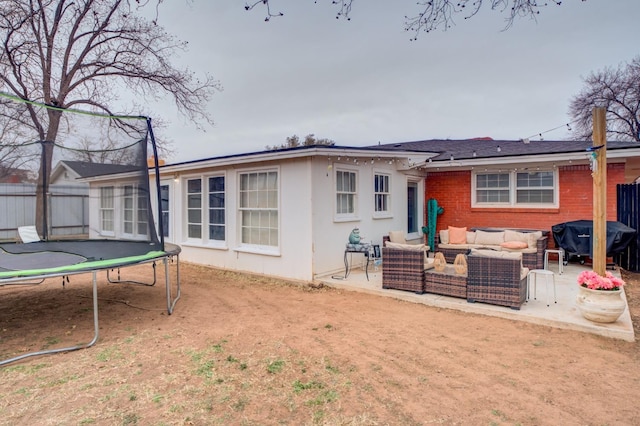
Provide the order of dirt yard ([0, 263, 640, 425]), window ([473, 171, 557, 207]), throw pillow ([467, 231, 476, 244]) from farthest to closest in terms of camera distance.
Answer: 1. window ([473, 171, 557, 207])
2. throw pillow ([467, 231, 476, 244])
3. dirt yard ([0, 263, 640, 425])

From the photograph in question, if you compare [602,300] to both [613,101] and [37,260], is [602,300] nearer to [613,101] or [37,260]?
[37,260]

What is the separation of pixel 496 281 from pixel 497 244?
373 cm

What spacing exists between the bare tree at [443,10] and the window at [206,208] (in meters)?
6.31

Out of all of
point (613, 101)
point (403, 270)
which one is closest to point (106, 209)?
point (403, 270)

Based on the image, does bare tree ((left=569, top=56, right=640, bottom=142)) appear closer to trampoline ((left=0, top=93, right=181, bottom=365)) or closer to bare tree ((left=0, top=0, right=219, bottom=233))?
bare tree ((left=0, top=0, right=219, bottom=233))

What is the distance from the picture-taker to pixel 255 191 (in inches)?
321

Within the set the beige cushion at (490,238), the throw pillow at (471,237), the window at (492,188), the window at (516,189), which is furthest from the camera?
the window at (492,188)

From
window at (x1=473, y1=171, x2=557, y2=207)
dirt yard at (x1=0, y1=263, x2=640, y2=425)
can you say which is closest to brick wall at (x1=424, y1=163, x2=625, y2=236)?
window at (x1=473, y1=171, x2=557, y2=207)

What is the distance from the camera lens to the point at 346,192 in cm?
790

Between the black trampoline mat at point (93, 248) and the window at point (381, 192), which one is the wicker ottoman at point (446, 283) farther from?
the black trampoline mat at point (93, 248)

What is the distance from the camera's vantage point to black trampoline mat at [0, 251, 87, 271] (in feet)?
14.5

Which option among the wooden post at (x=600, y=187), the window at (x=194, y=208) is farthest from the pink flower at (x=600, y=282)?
the window at (x=194, y=208)

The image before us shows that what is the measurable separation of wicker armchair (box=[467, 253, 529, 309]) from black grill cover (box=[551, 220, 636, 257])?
3.32 metres

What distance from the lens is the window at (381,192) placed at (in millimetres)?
8773
